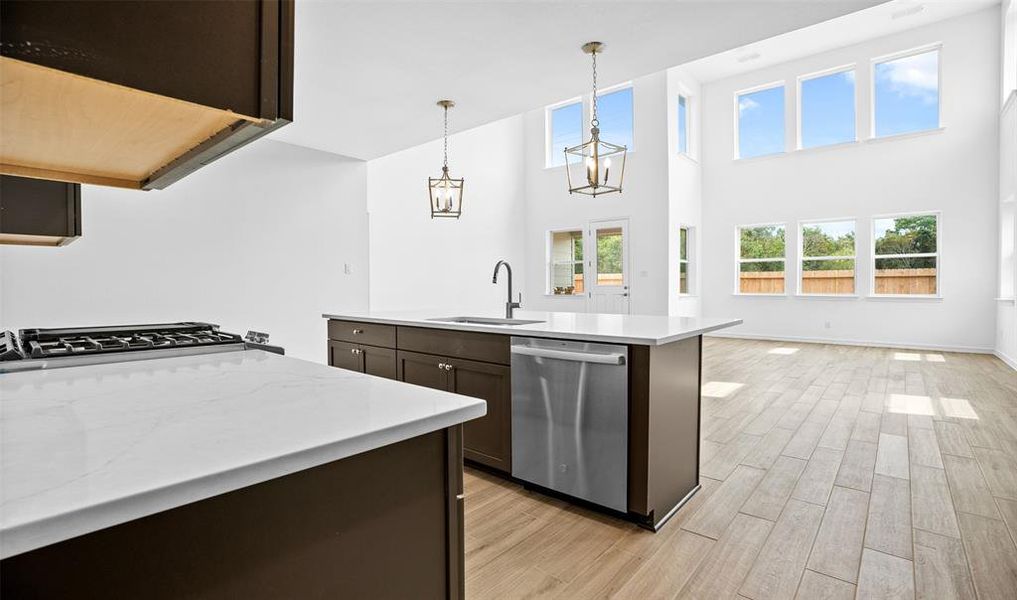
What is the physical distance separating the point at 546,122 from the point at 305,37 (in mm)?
6825

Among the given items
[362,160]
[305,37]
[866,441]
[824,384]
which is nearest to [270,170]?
[362,160]

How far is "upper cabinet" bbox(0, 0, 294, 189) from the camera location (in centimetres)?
51

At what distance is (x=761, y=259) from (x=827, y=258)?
3.11ft

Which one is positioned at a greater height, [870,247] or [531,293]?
[870,247]

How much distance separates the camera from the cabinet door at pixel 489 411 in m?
2.51

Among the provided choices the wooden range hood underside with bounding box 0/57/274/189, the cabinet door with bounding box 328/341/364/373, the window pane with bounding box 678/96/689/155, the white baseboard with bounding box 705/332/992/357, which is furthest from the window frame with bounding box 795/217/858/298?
the wooden range hood underside with bounding box 0/57/274/189

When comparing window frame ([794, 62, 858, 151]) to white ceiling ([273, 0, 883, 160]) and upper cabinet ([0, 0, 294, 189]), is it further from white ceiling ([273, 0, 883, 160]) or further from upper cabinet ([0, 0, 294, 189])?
upper cabinet ([0, 0, 294, 189])

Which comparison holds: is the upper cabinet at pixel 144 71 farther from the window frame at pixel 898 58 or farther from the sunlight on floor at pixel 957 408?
the window frame at pixel 898 58

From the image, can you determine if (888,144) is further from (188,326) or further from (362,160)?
(188,326)

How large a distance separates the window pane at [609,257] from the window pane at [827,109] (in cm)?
335

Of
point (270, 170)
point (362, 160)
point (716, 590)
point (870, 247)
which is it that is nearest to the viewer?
point (716, 590)

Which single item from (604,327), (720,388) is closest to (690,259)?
(720,388)

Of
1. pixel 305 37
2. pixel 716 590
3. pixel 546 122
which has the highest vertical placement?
pixel 546 122

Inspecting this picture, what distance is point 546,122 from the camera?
9109 millimetres
